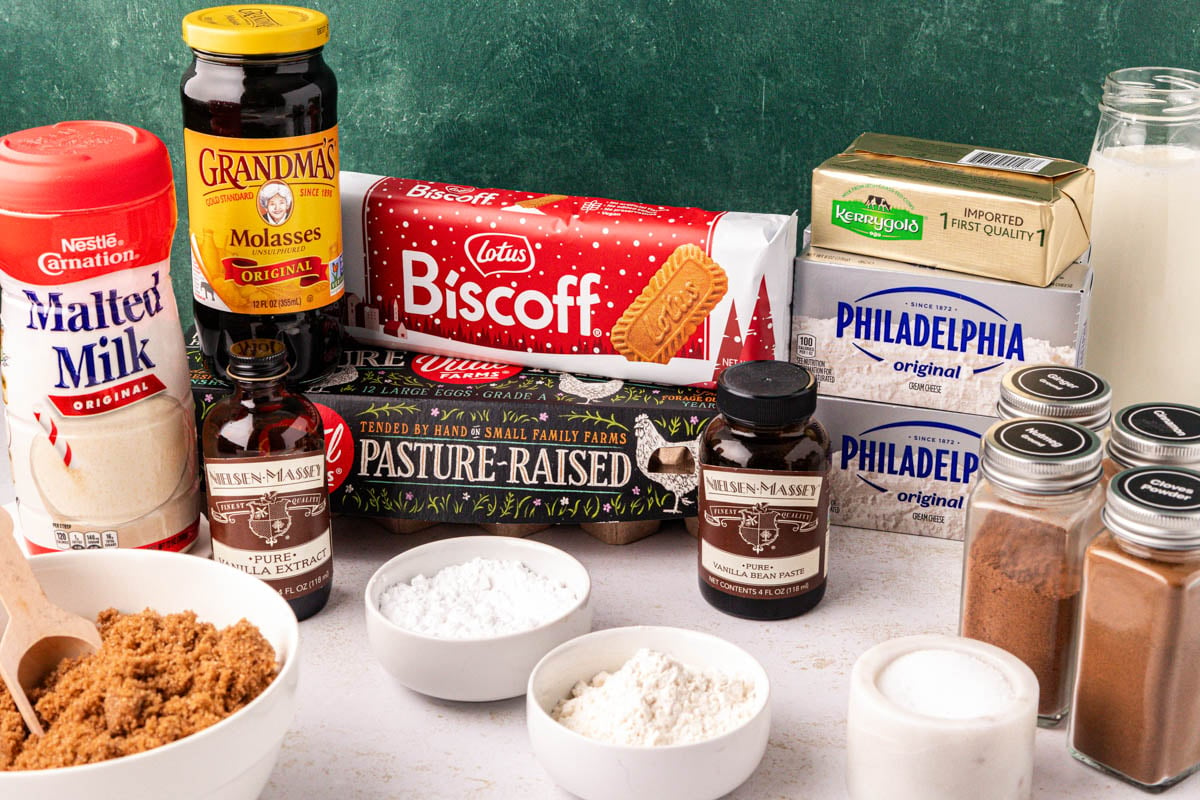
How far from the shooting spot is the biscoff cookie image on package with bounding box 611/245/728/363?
1.15m

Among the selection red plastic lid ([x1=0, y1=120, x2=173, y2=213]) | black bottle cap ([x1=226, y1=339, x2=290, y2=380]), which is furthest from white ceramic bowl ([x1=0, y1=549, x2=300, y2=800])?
red plastic lid ([x1=0, y1=120, x2=173, y2=213])

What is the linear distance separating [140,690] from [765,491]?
1.58 feet

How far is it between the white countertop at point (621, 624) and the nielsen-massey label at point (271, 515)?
2.3 inches

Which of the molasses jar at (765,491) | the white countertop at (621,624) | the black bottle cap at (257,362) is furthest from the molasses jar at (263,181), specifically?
the molasses jar at (765,491)

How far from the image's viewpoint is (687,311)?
116 cm

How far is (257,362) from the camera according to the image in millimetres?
998

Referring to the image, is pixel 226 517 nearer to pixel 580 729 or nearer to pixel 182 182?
pixel 580 729

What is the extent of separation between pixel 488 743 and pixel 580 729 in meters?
0.10

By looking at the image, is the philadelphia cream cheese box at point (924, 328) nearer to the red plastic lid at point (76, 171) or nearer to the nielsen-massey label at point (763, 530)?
the nielsen-massey label at point (763, 530)

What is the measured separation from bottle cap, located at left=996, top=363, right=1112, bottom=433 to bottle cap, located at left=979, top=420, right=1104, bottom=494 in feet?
0.14

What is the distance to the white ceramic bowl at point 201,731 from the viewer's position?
716 mm

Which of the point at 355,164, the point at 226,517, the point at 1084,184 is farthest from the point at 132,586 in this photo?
the point at 1084,184

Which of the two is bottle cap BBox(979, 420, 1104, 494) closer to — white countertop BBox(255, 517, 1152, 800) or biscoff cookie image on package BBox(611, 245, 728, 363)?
white countertop BBox(255, 517, 1152, 800)

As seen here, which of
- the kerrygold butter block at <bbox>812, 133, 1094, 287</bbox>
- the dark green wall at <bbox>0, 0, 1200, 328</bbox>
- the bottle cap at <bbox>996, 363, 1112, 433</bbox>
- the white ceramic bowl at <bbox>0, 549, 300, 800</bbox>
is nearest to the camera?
the white ceramic bowl at <bbox>0, 549, 300, 800</bbox>
